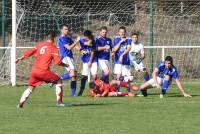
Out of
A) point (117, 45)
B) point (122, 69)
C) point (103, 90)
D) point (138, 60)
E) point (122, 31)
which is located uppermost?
point (122, 31)

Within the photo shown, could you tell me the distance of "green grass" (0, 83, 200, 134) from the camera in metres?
10.7

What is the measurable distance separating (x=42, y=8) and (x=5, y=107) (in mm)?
13278

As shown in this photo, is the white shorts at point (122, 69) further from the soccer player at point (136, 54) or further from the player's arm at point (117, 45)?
the player's arm at point (117, 45)

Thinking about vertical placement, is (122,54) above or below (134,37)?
below

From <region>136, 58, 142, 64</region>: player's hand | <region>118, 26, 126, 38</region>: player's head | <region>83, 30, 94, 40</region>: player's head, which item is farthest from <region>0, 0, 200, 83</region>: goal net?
<region>83, 30, 94, 40</region>: player's head

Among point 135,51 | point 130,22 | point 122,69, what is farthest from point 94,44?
point 130,22

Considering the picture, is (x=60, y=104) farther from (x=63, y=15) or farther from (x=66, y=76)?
(x=63, y=15)

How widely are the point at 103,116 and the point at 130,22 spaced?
17.1 metres

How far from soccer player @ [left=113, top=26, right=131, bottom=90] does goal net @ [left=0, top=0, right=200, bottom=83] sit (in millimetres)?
5733

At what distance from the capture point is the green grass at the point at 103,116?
1073cm

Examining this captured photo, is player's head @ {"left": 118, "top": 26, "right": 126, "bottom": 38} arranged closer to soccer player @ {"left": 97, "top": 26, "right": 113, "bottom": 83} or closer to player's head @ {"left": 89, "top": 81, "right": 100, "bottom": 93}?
soccer player @ {"left": 97, "top": 26, "right": 113, "bottom": 83}

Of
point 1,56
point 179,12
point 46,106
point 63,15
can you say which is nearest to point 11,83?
point 1,56

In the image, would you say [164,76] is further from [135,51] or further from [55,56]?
[55,56]

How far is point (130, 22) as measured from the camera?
29.4m
